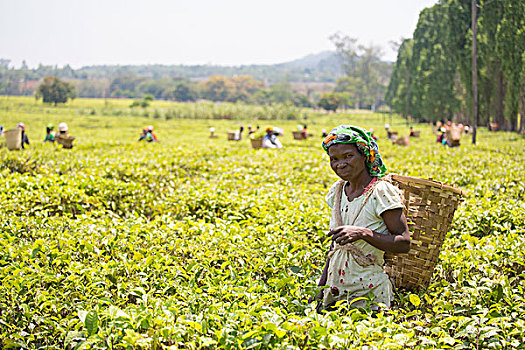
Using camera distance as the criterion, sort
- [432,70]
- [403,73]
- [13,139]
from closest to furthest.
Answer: [13,139] < [432,70] < [403,73]

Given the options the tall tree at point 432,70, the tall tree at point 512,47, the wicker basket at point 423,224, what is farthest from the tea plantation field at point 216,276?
the tall tree at point 432,70

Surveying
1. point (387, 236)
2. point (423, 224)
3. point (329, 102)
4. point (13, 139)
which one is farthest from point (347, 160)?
point (329, 102)

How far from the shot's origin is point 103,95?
12312cm

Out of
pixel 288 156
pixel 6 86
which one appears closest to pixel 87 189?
pixel 288 156

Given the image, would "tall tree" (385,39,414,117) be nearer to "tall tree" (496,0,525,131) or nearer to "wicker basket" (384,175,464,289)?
"tall tree" (496,0,525,131)

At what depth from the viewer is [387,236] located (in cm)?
275

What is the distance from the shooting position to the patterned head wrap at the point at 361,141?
110 inches

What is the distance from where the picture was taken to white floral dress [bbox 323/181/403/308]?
281 cm

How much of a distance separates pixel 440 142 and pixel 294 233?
14670 millimetres

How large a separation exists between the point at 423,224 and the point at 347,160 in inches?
33.1

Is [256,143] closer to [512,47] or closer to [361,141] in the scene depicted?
[361,141]

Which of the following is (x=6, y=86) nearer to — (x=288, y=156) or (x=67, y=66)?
(x=288, y=156)

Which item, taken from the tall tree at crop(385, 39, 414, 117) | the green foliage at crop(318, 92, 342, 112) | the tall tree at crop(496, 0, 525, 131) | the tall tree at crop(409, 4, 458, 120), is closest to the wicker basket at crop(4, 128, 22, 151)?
the tall tree at crop(496, 0, 525, 131)

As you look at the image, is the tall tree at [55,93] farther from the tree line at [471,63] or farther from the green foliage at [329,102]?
the tree line at [471,63]
